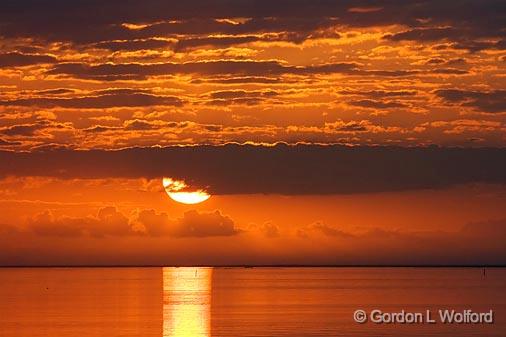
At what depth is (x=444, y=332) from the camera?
94938 mm

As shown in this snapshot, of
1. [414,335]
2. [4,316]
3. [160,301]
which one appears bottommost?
[414,335]

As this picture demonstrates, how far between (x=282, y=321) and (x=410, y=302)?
4811cm

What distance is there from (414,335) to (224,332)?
1924 centimetres

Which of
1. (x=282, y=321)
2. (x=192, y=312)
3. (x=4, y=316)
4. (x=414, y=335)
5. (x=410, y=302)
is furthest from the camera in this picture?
(x=410, y=302)

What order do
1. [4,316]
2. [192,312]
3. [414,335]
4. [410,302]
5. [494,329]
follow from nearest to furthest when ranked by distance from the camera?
[414,335] < [494,329] < [4,316] < [192,312] < [410,302]

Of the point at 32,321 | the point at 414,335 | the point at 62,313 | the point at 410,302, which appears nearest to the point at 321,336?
the point at 414,335

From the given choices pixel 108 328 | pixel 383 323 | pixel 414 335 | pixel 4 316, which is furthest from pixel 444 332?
pixel 4 316

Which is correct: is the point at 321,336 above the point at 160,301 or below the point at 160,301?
below

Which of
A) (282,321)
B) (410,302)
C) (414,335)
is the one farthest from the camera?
(410,302)

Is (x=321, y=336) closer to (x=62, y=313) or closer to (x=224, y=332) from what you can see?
(x=224, y=332)

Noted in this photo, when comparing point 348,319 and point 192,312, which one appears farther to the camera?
point 192,312

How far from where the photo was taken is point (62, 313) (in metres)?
128

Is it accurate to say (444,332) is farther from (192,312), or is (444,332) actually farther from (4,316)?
(4,316)

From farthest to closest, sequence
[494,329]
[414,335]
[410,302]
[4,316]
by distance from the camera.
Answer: [410,302], [4,316], [494,329], [414,335]
